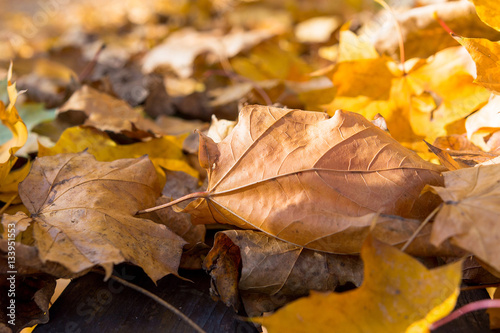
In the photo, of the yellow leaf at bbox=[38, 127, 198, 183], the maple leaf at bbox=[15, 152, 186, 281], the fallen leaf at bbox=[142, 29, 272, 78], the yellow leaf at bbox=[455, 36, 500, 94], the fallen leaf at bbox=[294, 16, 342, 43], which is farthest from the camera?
the fallen leaf at bbox=[294, 16, 342, 43]

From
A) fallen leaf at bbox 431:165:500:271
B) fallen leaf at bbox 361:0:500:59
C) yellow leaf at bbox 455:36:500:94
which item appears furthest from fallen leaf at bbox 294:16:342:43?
fallen leaf at bbox 431:165:500:271

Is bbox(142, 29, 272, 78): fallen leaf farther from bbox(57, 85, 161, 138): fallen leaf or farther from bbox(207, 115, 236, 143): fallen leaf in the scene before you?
bbox(207, 115, 236, 143): fallen leaf

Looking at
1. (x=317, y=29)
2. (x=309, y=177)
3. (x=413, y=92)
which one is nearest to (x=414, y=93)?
(x=413, y=92)

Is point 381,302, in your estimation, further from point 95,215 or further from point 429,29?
point 429,29

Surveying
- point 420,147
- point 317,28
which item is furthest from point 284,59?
point 420,147

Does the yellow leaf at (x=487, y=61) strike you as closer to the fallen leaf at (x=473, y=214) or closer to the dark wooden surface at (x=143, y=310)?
Answer: the fallen leaf at (x=473, y=214)

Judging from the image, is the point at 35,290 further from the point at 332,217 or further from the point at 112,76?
the point at 112,76
